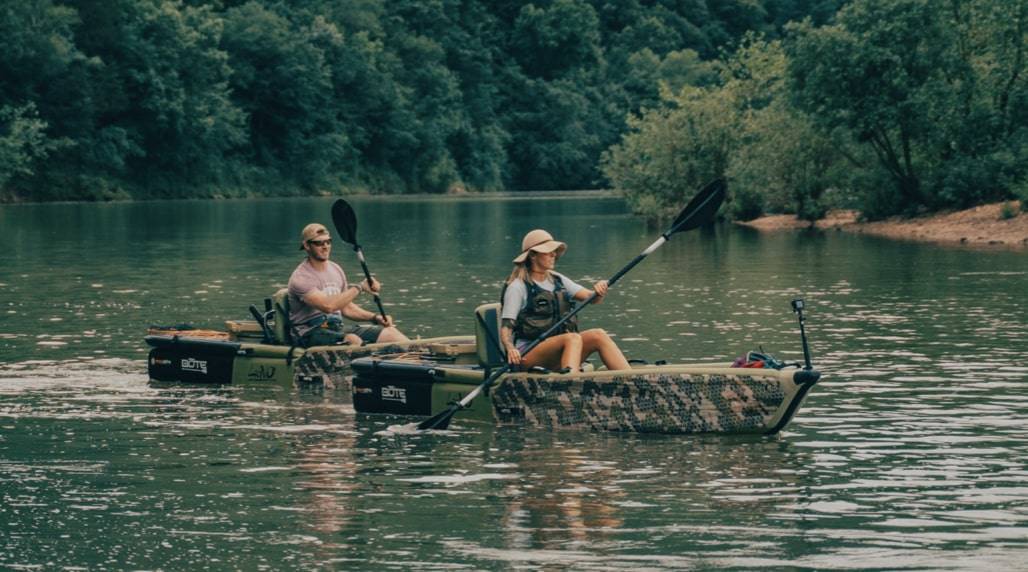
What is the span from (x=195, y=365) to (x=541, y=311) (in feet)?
15.0

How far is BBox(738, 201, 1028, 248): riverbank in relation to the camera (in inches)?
1817

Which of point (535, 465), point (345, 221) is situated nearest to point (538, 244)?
point (535, 465)

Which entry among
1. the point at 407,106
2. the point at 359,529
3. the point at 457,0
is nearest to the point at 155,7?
the point at 407,106

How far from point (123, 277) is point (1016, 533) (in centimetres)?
2608

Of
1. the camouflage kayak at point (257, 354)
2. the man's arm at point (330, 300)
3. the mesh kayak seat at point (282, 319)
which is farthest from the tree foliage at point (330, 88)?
the man's arm at point (330, 300)

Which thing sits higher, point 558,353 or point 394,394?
point 558,353

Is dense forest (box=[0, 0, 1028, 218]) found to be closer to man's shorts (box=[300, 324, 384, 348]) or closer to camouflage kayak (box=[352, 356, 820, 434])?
man's shorts (box=[300, 324, 384, 348])

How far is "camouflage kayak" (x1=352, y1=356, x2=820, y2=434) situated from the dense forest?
34661 millimetres

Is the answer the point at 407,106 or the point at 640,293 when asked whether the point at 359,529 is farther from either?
the point at 407,106

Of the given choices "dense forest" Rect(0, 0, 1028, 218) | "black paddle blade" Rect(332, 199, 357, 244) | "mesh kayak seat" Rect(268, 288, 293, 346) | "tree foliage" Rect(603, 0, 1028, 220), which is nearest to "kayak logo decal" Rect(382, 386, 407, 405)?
"mesh kayak seat" Rect(268, 288, 293, 346)

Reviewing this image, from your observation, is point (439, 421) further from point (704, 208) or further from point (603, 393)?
point (704, 208)

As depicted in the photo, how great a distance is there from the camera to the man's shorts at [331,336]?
17.8m

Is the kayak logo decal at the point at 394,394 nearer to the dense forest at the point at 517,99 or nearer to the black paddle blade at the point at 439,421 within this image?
the black paddle blade at the point at 439,421

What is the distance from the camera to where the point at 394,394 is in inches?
621
